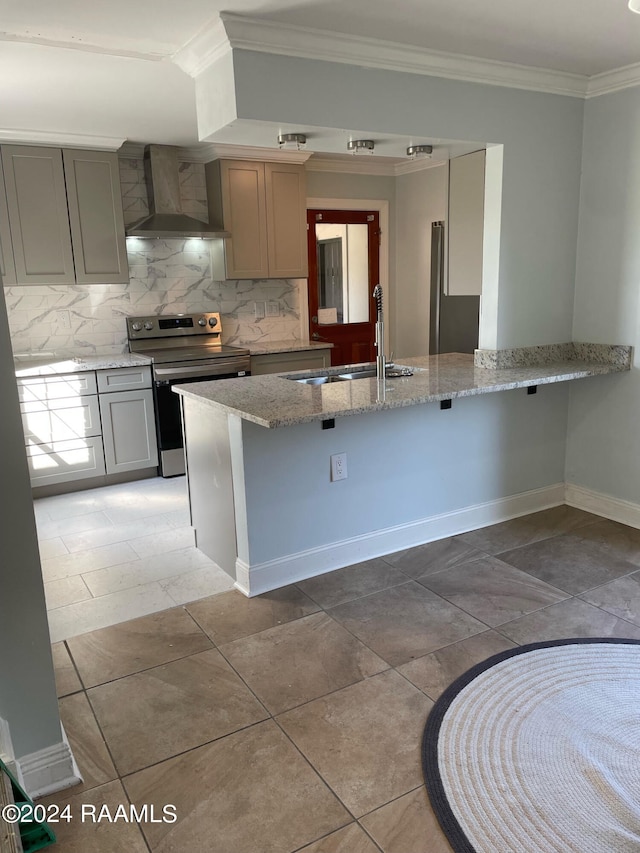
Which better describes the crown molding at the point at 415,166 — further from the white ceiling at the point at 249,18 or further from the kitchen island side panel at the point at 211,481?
the kitchen island side panel at the point at 211,481

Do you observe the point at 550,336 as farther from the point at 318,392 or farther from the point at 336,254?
the point at 336,254

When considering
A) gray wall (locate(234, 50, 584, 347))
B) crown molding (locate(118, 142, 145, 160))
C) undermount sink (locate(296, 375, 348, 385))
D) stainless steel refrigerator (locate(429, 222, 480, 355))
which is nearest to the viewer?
gray wall (locate(234, 50, 584, 347))

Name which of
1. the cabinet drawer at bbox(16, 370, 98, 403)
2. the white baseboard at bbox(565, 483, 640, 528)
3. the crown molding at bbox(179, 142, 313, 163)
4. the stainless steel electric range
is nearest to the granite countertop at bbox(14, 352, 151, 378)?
the cabinet drawer at bbox(16, 370, 98, 403)

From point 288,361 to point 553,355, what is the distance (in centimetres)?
222

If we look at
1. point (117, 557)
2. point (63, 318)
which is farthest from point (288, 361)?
point (117, 557)

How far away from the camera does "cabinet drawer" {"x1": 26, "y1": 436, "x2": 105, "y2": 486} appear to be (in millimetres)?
4477

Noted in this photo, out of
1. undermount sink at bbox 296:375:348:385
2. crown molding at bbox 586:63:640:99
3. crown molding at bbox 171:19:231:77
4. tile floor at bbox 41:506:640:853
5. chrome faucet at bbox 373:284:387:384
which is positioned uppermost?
crown molding at bbox 586:63:640:99

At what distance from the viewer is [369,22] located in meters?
2.57

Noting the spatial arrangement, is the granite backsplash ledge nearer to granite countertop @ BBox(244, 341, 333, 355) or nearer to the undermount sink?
the undermount sink

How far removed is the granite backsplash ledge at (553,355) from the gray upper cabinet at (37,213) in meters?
3.02

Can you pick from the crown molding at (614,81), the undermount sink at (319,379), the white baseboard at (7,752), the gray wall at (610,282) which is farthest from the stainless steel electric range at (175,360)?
the white baseboard at (7,752)

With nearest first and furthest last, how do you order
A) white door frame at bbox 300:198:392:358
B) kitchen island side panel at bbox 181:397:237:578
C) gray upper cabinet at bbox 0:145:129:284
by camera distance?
kitchen island side panel at bbox 181:397:237:578, gray upper cabinet at bbox 0:145:129:284, white door frame at bbox 300:198:392:358

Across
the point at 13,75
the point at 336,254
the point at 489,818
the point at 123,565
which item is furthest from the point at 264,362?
the point at 489,818

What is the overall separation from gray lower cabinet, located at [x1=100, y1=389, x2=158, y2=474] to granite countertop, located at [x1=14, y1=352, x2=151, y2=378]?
217 mm
